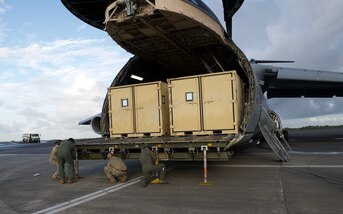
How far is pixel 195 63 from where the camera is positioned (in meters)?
13.1

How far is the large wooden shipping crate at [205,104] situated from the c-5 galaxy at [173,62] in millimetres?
34

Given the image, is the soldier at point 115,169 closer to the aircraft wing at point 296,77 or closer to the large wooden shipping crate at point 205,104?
the large wooden shipping crate at point 205,104

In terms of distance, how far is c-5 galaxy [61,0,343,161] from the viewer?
8.51 m

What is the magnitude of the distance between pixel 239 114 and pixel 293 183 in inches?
93.6

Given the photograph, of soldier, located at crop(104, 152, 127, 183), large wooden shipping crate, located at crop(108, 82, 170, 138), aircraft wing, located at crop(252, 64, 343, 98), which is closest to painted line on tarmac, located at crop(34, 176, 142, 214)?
soldier, located at crop(104, 152, 127, 183)

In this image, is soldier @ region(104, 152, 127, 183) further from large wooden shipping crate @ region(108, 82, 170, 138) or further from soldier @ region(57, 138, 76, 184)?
large wooden shipping crate @ region(108, 82, 170, 138)

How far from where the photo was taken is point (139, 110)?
35.6 feet

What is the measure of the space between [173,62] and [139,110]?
2985 mm

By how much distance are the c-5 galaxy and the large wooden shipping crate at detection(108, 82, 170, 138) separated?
88 millimetres

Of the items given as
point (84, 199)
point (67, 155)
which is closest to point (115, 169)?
point (67, 155)

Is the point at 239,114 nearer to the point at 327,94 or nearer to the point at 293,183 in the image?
the point at 293,183

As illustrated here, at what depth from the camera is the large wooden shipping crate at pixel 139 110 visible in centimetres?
1059

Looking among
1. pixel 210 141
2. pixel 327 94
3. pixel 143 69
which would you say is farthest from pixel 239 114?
pixel 327 94

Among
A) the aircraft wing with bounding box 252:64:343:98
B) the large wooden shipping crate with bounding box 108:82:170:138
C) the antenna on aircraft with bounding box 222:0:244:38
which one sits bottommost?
the large wooden shipping crate with bounding box 108:82:170:138
